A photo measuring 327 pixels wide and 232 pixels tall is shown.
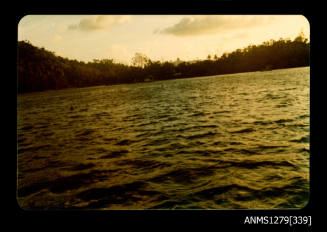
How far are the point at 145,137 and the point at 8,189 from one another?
27.2 feet

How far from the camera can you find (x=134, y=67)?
9681cm

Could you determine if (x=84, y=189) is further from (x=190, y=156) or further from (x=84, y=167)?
(x=190, y=156)

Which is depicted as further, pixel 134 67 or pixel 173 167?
pixel 134 67

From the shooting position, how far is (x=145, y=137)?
41.3 ft

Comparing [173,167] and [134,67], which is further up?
[134,67]

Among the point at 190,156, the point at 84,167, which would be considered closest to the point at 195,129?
the point at 190,156

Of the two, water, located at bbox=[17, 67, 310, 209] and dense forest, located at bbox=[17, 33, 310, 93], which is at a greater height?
dense forest, located at bbox=[17, 33, 310, 93]

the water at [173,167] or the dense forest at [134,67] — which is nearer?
the water at [173,167]

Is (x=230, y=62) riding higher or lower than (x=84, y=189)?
higher

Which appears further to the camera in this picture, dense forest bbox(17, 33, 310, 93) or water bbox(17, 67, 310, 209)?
dense forest bbox(17, 33, 310, 93)

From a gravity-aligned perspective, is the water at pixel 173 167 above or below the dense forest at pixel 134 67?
below

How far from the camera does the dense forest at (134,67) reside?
239 ft

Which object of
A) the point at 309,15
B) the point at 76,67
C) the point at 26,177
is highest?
the point at 76,67

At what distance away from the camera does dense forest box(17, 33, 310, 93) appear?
239 feet
